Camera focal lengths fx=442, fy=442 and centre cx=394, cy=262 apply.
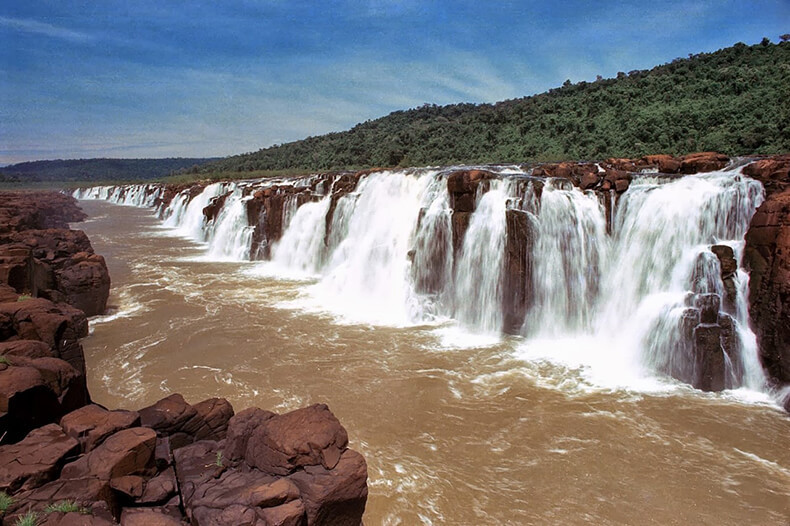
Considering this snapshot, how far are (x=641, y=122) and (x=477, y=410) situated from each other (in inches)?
1464

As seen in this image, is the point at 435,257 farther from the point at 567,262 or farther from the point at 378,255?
the point at 567,262

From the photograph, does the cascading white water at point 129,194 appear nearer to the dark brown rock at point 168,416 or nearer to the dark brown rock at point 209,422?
the dark brown rock at point 168,416

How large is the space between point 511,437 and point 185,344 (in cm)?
725

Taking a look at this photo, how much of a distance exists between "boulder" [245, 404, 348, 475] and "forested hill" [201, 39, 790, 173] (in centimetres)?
2910

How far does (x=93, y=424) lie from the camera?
14.4 feet

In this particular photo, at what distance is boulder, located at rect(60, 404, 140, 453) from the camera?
13.9ft

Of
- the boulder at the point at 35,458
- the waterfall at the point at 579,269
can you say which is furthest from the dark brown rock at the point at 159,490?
the waterfall at the point at 579,269

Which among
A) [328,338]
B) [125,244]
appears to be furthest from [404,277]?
[125,244]

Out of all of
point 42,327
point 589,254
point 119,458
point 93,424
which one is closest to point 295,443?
point 119,458

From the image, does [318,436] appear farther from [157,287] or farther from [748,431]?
[157,287]

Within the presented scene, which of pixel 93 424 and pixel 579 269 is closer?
pixel 93 424

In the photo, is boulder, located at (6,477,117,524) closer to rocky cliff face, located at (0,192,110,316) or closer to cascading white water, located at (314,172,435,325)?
rocky cliff face, located at (0,192,110,316)

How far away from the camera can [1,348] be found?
525 cm

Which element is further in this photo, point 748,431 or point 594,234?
point 594,234
